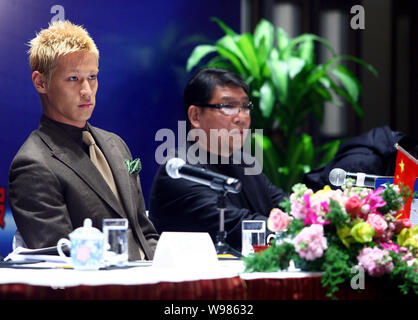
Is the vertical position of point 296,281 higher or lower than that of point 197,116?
lower

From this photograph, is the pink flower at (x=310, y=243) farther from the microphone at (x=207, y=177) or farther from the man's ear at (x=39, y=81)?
the man's ear at (x=39, y=81)

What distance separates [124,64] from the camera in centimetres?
393

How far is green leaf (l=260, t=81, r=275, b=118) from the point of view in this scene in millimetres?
5033

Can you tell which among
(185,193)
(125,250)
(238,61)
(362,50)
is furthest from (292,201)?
(362,50)

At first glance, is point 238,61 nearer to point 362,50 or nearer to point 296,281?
point 362,50

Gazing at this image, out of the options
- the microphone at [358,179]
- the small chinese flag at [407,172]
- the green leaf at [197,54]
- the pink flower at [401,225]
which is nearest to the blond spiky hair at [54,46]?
the microphone at [358,179]

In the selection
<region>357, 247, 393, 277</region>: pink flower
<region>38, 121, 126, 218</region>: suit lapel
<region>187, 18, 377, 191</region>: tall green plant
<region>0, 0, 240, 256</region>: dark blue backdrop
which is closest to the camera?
<region>357, 247, 393, 277</region>: pink flower

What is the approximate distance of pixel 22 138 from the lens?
322 cm

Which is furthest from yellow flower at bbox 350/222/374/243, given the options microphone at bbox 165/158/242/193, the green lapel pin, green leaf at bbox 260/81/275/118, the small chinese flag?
green leaf at bbox 260/81/275/118

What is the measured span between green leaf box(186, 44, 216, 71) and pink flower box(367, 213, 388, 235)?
2.91 metres

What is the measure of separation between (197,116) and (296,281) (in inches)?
73.7

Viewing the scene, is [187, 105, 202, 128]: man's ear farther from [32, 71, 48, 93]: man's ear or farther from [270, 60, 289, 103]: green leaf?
[270, 60, 289, 103]: green leaf

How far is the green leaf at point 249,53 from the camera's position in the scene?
A: 523 centimetres

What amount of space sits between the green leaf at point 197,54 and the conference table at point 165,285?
288cm
